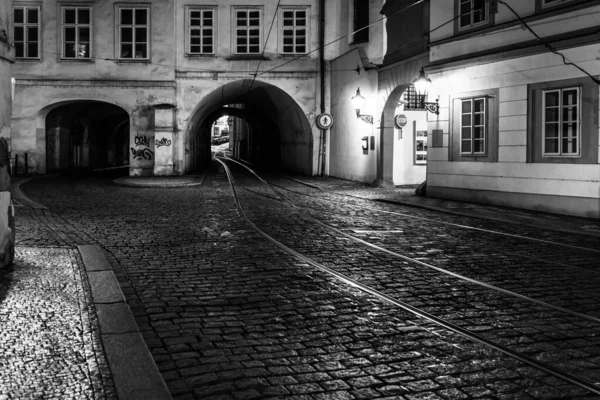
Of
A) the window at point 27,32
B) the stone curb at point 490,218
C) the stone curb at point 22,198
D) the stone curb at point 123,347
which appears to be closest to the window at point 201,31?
the window at point 27,32

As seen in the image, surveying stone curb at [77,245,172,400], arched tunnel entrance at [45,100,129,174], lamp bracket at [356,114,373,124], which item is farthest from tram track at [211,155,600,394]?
arched tunnel entrance at [45,100,129,174]

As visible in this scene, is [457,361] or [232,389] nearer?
[232,389]

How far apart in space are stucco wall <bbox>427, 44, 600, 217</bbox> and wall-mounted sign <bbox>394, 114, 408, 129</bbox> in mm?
5102

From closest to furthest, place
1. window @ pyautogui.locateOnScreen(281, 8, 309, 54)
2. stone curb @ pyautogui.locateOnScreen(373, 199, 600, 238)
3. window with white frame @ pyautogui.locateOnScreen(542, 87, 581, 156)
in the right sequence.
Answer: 1. stone curb @ pyautogui.locateOnScreen(373, 199, 600, 238)
2. window with white frame @ pyautogui.locateOnScreen(542, 87, 581, 156)
3. window @ pyautogui.locateOnScreen(281, 8, 309, 54)

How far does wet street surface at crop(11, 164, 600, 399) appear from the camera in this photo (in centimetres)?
433

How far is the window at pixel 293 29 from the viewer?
31.0 metres

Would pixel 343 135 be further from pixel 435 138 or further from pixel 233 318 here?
pixel 233 318

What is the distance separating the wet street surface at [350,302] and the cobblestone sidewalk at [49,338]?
0.45 meters

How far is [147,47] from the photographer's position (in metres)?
30.2

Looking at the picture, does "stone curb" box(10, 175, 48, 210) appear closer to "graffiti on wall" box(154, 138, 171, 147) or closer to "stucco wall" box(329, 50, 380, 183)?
"graffiti on wall" box(154, 138, 171, 147)

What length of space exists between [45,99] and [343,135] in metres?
13.2

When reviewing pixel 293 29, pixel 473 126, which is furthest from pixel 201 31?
pixel 473 126

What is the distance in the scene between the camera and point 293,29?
31.1 m

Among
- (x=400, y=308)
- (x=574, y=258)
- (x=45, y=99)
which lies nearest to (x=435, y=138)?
(x=574, y=258)
